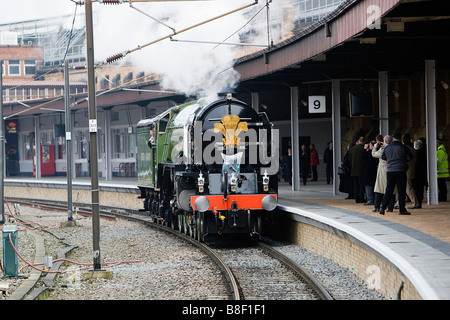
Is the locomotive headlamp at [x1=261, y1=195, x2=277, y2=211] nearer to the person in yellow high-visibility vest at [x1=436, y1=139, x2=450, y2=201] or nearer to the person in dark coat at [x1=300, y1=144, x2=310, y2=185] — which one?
the person in yellow high-visibility vest at [x1=436, y1=139, x2=450, y2=201]

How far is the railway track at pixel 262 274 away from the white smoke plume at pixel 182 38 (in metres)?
4.84

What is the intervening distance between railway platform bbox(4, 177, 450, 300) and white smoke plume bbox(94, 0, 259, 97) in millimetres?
4437

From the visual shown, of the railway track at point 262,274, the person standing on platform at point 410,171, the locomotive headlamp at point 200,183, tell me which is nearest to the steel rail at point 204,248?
the railway track at point 262,274

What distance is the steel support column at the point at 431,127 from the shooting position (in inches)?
706

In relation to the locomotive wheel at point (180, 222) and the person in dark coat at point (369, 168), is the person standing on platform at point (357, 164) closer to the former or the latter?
the person in dark coat at point (369, 168)

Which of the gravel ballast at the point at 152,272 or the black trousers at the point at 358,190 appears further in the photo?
the black trousers at the point at 358,190

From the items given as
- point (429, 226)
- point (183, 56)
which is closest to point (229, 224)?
point (429, 226)

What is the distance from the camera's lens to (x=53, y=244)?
62.0ft

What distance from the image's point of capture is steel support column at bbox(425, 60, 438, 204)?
58.9ft

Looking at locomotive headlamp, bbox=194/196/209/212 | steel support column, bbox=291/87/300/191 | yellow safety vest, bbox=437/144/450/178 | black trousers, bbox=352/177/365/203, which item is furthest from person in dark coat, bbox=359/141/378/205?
steel support column, bbox=291/87/300/191

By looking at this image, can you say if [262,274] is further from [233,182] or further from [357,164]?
[357,164]
